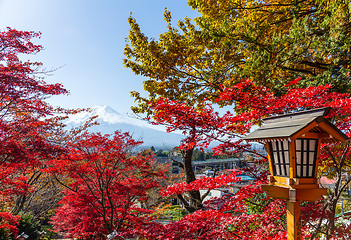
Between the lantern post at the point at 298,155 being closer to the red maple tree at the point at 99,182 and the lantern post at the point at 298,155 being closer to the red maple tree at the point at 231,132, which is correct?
the red maple tree at the point at 231,132

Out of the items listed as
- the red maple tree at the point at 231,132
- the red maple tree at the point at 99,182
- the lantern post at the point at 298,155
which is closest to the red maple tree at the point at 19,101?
the red maple tree at the point at 99,182

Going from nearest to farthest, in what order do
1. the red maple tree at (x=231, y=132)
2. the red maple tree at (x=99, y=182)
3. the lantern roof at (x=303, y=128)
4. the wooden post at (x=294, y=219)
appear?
the lantern roof at (x=303, y=128), the wooden post at (x=294, y=219), the red maple tree at (x=231, y=132), the red maple tree at (x=99, y=182)

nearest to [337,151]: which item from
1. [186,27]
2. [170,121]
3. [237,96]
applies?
[237,96]

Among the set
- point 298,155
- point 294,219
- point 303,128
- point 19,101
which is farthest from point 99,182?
point 303,128

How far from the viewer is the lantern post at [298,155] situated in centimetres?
200

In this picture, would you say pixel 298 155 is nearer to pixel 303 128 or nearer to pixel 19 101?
pixel 303 128

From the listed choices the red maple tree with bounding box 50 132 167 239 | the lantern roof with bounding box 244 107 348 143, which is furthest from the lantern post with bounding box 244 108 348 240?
the red maple tree with bounding box 50 132 167 239

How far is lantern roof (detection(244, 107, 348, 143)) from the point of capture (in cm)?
193

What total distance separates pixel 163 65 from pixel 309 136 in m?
5.06

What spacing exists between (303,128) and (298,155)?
1.08 feet

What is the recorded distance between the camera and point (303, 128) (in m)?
1.91

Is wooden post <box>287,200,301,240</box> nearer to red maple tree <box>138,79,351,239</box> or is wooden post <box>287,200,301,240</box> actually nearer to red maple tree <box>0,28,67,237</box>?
red maple tree <box>138,79,351,239</box>

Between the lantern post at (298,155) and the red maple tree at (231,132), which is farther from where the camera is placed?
the red maple tree at (231,132)

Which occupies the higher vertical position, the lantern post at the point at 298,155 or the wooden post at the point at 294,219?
the lantern post at the point at 298,155
